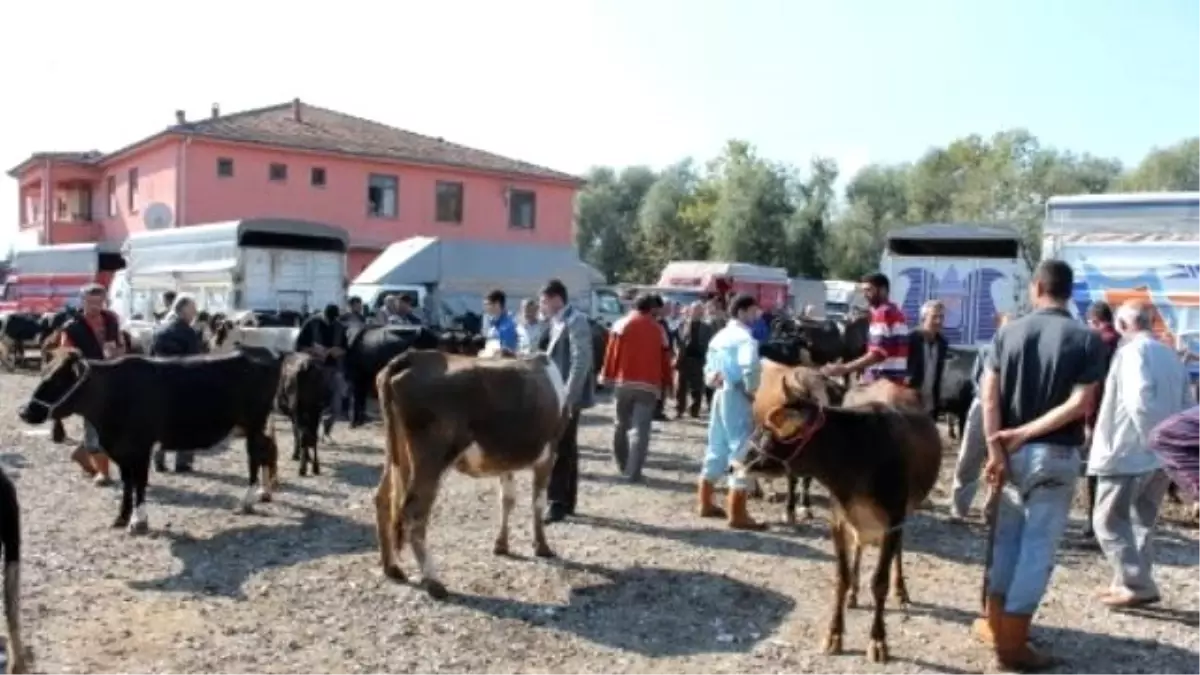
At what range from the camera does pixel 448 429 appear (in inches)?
295

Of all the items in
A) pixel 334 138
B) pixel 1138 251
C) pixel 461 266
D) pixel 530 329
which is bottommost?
pixel 530 329

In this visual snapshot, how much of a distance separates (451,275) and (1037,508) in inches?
683

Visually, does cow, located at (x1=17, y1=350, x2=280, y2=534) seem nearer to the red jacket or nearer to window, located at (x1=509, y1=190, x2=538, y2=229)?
the red jacket

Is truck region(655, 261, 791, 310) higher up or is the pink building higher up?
the pink building

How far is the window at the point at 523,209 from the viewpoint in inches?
1672

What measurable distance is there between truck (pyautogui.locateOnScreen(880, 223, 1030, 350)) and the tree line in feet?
124

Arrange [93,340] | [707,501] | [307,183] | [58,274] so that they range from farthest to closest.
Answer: [307,183], [58,274], [93,340], [707,501]

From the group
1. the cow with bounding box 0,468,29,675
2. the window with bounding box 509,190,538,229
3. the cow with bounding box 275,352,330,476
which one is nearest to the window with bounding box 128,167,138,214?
the window with bounding box 509,190,538,229

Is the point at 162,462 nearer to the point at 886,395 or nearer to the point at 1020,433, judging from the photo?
the point at 886,395

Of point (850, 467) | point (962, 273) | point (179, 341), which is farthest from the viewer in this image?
point (962, 273)

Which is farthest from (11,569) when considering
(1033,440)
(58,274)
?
(58,274)

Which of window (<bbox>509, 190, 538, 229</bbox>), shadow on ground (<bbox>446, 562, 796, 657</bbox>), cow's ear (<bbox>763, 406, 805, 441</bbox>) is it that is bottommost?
shadow on ground (<bbox>446, 562, 796, 657</bbox>)

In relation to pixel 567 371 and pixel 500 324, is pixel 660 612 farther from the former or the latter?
pixel 500 324

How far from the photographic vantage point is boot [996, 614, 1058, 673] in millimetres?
6059
